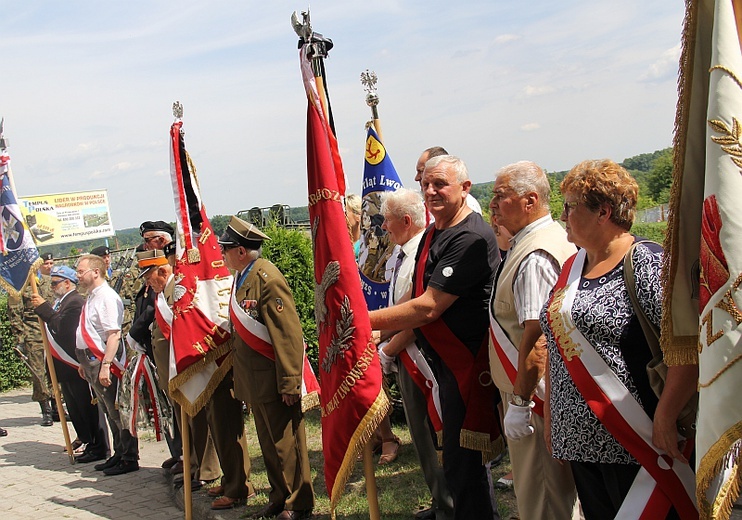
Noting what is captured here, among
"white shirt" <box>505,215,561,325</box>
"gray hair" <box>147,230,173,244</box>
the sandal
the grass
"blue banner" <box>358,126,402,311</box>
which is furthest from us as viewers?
"gray hair" <box>147,230,173,244</box>

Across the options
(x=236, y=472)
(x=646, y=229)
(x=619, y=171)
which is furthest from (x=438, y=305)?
(x=646, y=229)

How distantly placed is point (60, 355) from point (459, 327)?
6.78 meters

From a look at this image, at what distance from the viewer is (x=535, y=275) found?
11.5ft

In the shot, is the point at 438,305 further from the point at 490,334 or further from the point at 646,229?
the point at 646,229

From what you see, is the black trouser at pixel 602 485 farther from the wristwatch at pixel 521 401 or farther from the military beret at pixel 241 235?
the military beret at pixel 241 235

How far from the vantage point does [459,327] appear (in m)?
4.15

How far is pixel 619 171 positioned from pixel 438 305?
4.49ft

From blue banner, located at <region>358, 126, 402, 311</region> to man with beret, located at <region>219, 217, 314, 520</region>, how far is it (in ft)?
3.71

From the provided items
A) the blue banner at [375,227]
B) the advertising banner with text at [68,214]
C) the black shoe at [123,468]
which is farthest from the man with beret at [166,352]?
the advertising banner with text at [68,214]

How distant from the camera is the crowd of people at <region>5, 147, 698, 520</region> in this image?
9.43ft

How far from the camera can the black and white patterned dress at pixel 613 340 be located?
2.82 meters

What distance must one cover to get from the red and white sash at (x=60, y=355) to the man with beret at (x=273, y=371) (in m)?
4.17

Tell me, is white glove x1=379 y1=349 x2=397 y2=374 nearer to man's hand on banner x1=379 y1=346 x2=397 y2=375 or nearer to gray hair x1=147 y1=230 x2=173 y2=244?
man's hand on banner x1=379 y1=346 x2=397 y2=375

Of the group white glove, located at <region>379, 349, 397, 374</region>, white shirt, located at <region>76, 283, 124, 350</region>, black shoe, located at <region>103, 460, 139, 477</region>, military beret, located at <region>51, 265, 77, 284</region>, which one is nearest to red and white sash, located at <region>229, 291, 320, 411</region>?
white glove, located at <region>379, 349, 397, 374</region>
